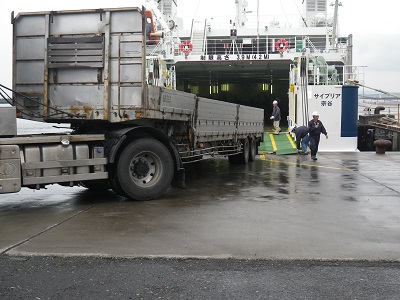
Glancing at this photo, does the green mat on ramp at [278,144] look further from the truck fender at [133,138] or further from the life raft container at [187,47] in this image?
the truck fender at [133,138]

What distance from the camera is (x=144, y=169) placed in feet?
28.3

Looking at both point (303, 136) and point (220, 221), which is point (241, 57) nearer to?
point (303, 136)

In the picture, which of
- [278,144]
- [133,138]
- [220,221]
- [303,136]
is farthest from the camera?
[278,144]

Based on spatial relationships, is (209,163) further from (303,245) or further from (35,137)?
(303,245)

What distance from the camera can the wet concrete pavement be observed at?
5441mm

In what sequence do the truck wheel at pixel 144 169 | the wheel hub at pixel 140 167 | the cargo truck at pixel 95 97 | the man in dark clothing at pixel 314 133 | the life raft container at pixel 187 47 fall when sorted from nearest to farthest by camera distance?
the cargo truck at pixel 95 97, the truck wheel at pixel 144 169, the wheel hub at pixel 140 167, the man in dark clothing at pixel 314 133, the life raft container at pixel 187 47

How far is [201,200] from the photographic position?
8.83m

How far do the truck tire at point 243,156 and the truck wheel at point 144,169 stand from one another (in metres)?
6.96

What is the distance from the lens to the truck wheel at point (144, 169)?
8297 millimetres

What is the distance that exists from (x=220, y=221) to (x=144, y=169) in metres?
2.22

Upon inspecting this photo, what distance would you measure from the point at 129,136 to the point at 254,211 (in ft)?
8.40

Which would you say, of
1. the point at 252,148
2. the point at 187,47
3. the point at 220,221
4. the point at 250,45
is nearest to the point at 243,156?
the point at 252,148

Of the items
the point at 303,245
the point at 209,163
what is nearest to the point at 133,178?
the point at 303,245

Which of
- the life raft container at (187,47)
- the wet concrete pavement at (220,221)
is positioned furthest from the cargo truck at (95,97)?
the life raft container at (187,47)
